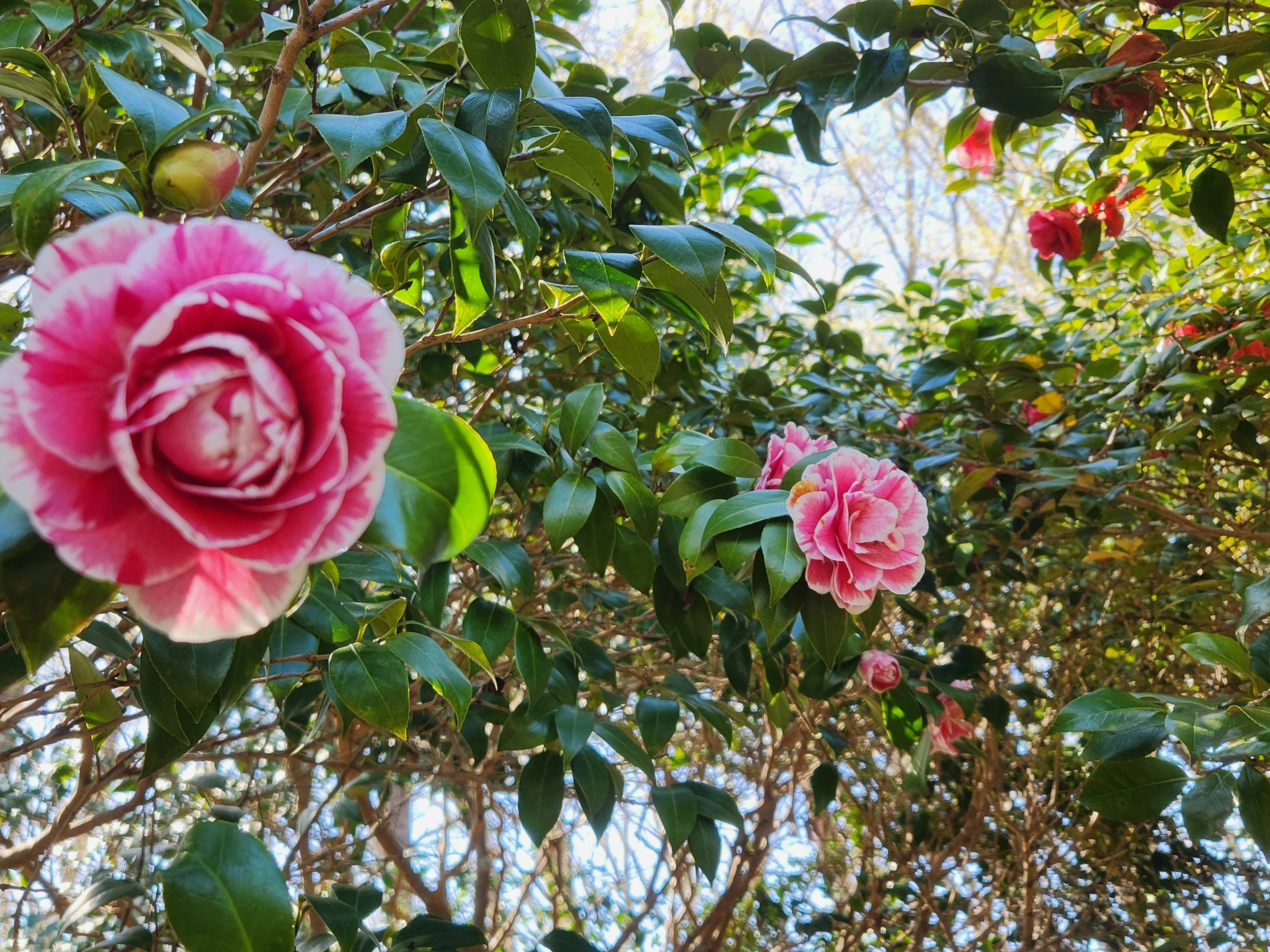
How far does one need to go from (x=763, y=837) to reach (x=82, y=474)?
2027 millimetres

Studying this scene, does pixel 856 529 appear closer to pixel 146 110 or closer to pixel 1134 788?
pixel 1134 788

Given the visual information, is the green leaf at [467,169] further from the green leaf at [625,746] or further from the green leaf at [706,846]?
the green leaf at [706,846]

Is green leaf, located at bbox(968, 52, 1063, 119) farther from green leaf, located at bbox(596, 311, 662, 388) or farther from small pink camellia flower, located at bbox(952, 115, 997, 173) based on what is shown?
small pink camellia flower, located at bbox(952, 115, 997, 173)

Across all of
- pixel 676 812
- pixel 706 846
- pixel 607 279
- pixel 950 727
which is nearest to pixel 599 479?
pixel 607 279

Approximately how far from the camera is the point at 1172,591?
2020 millimetres

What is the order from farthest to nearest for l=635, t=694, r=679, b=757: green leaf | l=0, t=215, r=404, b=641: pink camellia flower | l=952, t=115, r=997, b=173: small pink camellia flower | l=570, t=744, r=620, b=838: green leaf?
1. l=952, t=115, r=997, b=173: small pink camellia flower
2. l=635, t=694, r=679, b=757: green leaf
3. l=570, t=744, r=620, b=838: green leaf
4. l=0, t=215, r=404, b=641: pink camellia flower

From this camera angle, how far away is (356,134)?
23.2 inches

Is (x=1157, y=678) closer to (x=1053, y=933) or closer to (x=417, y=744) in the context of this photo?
(x=1053, y=933)

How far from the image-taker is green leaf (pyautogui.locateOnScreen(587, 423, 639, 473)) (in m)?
0.87

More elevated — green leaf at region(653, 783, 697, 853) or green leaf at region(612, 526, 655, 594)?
green leaf at region(612, 526, 655, 594)

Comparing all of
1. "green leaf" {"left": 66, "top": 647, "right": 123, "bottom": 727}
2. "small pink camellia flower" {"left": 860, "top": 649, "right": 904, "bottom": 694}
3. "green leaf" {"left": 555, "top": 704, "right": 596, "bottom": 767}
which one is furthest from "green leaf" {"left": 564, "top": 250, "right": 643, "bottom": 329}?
"small pink camellia flower" {"left": 860, "top": 649, "right": 904, "bottom": 694}

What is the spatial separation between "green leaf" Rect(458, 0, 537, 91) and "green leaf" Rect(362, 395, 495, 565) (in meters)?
0.35

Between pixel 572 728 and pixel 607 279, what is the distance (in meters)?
0.52

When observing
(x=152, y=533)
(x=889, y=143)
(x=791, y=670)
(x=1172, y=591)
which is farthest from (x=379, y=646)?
(x=889, y=143)
